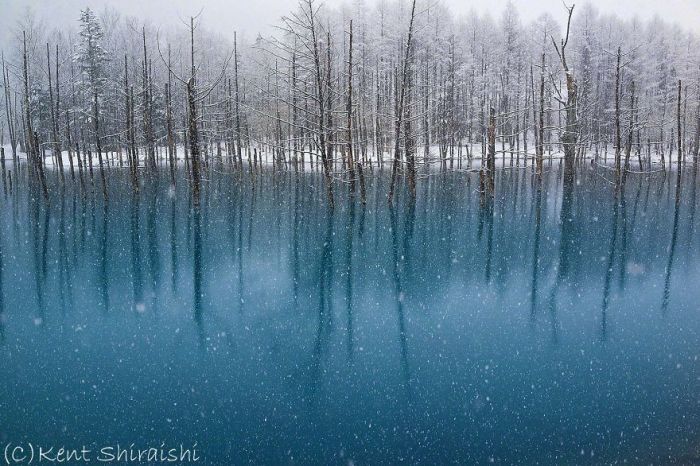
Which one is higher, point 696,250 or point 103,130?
point 103,130

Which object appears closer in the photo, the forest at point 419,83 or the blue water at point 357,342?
the blue water at point 357,342

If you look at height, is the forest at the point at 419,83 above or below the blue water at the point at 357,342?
above

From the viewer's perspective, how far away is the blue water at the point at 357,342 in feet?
20.0

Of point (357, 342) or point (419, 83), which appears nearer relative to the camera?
point (357, 342)

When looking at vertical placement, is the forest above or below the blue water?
above

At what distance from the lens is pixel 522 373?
7.64 metres

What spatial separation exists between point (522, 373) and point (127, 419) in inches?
210

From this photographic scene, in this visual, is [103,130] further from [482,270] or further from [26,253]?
[482,270]

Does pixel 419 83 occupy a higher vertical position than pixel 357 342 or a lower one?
higher

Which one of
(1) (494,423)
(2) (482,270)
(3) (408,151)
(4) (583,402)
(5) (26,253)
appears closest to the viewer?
(1) (494,423)

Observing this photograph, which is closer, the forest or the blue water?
the blue water

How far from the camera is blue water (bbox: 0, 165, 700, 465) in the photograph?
610 cm

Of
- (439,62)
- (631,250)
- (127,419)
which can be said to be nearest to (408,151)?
(631,250)

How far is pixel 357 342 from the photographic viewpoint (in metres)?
8.80
